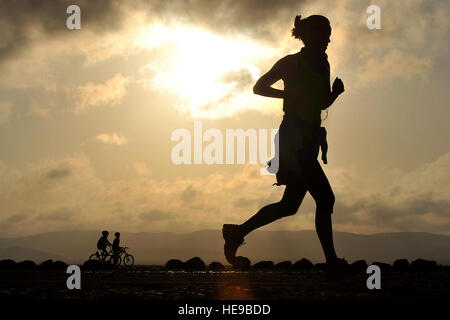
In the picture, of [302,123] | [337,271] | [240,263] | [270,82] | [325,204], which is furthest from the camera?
[240,263]

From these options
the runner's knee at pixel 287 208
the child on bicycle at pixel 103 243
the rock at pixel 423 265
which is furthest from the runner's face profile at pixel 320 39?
the child on bicycle at pixel 103 243

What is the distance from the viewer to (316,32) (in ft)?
28.1

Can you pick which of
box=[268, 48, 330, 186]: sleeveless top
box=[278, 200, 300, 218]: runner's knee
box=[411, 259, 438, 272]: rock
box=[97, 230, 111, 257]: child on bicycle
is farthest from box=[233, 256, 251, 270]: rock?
box=[97, 230, 111, 257]: child on bicycle

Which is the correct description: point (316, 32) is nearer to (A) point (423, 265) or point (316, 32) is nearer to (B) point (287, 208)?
(B) point (287, 208)

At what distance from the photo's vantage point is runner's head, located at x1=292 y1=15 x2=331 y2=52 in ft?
28.2

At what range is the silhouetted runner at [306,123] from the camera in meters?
8.37

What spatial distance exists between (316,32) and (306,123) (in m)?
1.21

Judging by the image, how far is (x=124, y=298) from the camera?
5.36 m

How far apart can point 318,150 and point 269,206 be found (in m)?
0.99

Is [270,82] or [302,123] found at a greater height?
[270,82]

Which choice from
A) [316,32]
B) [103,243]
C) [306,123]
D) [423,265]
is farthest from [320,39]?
[103,243]
